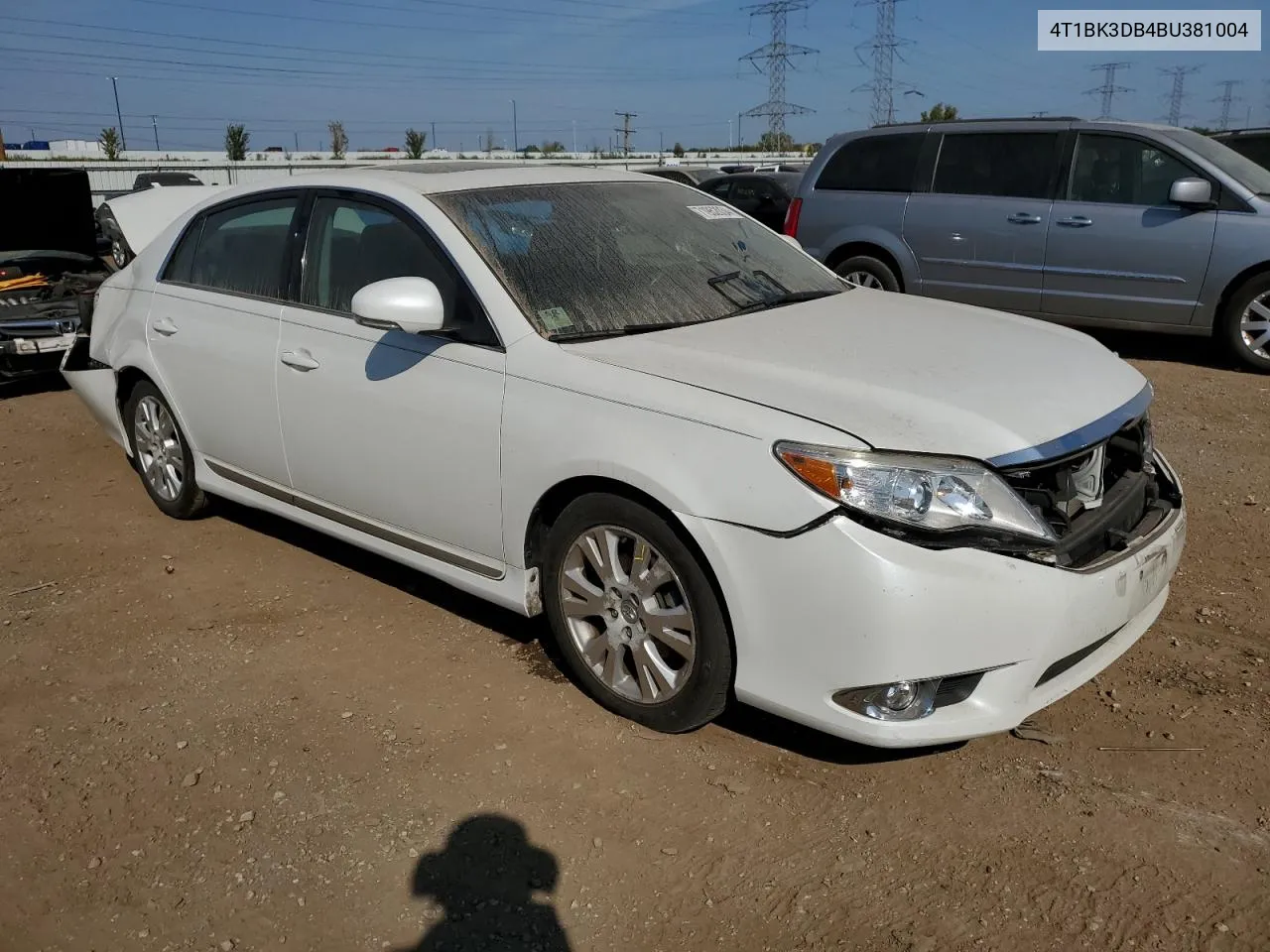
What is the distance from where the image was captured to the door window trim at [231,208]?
4.33 metres

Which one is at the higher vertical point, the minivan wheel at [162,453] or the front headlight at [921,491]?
the front headlight at [921,491]

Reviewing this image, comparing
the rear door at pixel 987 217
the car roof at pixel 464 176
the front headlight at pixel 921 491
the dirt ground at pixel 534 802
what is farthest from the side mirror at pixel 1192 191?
the front headlight at pixel 921 491

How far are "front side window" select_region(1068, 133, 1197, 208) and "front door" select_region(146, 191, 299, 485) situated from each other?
21.3 feet

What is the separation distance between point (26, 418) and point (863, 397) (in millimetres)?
7010

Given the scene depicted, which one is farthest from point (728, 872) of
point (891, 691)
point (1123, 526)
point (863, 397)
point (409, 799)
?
point (1123, 526)

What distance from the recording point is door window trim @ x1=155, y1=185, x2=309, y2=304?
4.33 m

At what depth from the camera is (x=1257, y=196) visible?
7859mm

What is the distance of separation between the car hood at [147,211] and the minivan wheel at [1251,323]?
7.09 meters

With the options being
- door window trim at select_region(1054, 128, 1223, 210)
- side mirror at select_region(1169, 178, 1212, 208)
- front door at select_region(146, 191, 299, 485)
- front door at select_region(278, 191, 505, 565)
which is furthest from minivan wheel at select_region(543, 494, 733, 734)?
door window trim at select_region(1054, 128, 1223, 210)

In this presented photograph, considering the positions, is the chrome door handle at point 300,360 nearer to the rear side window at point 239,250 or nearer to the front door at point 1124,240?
the rear side window at point 239,250

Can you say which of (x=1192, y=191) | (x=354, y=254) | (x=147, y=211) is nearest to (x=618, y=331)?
(x=354, y=254)

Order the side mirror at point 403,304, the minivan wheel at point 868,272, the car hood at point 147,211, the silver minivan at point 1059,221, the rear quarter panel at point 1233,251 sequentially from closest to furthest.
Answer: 1. the side mirror at point 403,304
2. the car hood at point 147,211
3. the rear quarter panel at point 1233,251
4. the silver minivan at point 1059,221
5. the minivan wheel at point 868,272

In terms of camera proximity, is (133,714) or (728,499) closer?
(728,499)

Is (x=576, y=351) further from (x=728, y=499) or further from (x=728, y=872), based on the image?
(x=728, y=872)
